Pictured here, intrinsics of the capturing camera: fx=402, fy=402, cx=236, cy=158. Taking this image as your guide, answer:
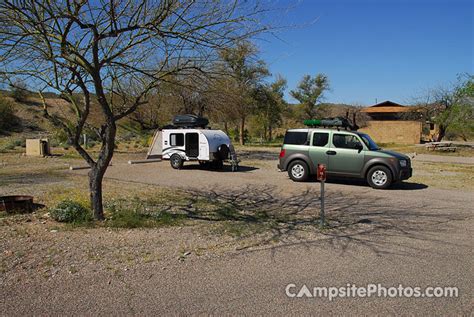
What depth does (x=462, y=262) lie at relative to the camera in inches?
205

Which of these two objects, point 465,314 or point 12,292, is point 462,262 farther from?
point 12,292

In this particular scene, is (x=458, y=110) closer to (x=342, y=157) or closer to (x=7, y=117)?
(x=342, y=157)

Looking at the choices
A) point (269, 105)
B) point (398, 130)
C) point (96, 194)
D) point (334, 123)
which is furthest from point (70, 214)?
point (398, 130)

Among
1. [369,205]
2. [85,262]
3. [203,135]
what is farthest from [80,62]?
[203,135]

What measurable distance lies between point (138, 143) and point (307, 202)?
25284 mm

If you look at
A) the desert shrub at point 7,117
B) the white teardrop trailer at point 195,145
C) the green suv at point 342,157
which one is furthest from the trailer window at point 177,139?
the desert shrub at point 7,117

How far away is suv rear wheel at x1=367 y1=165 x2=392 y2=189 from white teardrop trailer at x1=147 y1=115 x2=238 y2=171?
20.6 feet

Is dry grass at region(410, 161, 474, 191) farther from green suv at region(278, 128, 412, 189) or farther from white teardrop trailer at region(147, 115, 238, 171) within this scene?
white teardrop trailer at region(147, 115, 238, 171)

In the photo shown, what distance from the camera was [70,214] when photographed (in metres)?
7.07

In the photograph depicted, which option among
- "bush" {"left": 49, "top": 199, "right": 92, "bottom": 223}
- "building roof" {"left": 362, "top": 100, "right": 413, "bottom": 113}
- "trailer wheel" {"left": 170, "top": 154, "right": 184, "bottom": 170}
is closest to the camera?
"bush" {"left": 49, "top": 199, "right": 92, "bottom": 223}

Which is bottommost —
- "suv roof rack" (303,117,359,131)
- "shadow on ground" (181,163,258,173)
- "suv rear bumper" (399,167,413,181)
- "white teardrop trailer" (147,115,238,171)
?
"shadow on ground" (181,163,258,173)

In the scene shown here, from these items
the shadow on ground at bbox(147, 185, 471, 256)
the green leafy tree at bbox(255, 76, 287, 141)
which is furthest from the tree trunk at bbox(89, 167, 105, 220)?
the green leafy tree at bbox(255, 76, 287, 141)

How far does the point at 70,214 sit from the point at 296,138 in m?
8.71

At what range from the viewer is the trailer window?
17.6m
